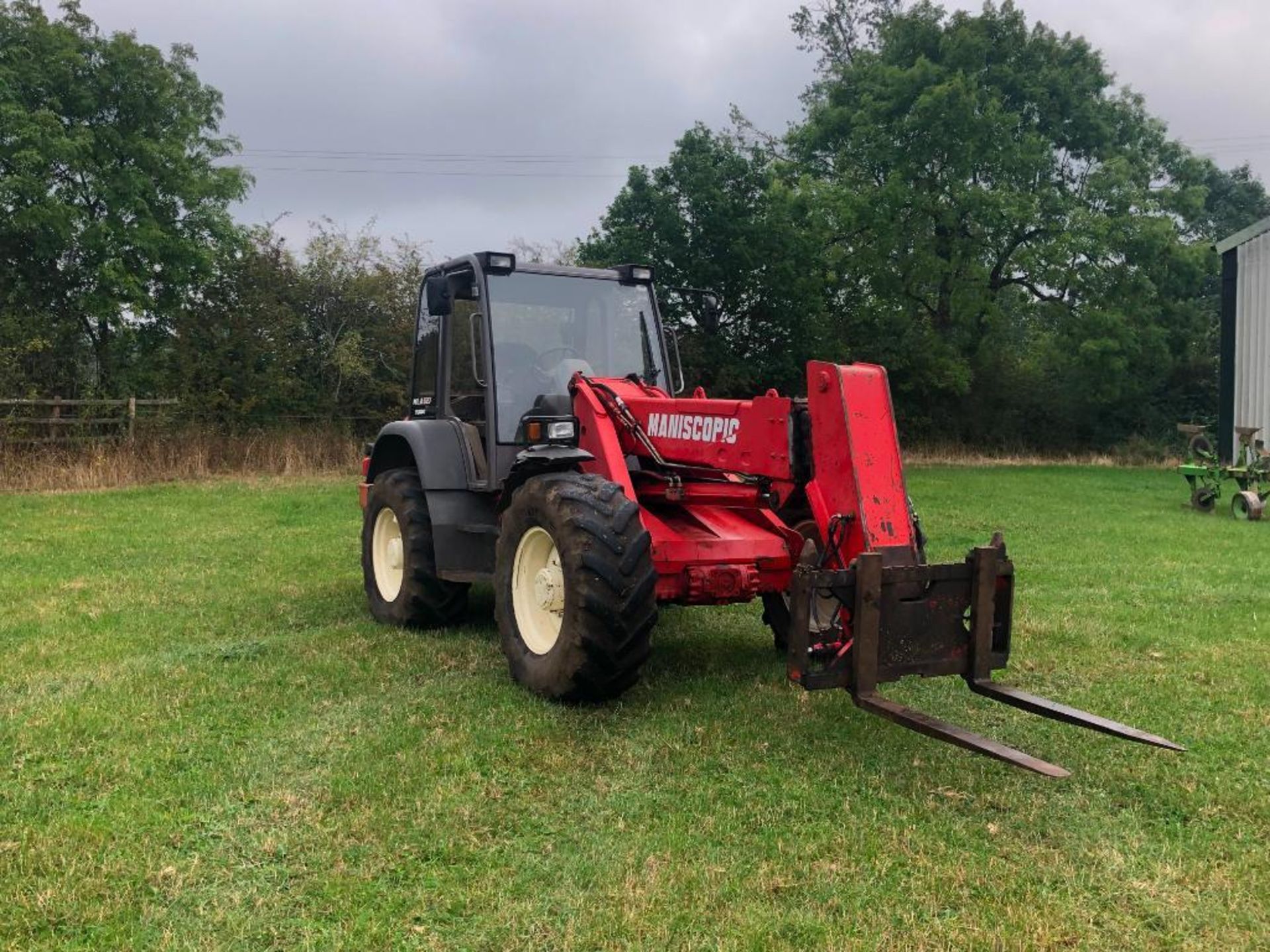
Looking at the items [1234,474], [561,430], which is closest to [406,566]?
[561,430]

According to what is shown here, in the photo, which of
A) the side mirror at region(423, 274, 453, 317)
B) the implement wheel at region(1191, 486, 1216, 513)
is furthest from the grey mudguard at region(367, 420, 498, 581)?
the implement wheel at region(1191, 486, 1216, 513)

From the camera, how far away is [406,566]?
20.2 ft

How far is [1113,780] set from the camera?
3809 mm

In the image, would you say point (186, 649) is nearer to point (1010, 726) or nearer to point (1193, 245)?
point (1010, 726)

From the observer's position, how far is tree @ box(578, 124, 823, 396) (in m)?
20.3

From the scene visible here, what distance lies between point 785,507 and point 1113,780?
5.91 ft

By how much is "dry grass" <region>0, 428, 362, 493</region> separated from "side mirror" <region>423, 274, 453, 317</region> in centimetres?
1135

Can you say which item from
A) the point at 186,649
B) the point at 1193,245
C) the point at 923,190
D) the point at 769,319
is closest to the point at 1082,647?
the point at 186,649

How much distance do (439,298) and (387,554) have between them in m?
1.91

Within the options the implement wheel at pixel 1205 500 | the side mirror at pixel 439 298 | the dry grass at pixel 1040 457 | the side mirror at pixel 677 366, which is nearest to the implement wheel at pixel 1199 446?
the implement wheel at pixel 1205 500

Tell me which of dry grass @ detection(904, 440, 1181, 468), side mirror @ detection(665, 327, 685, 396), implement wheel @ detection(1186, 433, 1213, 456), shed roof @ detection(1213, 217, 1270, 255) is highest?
shed roof @ detection(1213, 217, 1270, 255)

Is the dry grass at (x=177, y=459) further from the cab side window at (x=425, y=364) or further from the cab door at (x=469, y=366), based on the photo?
the cab door at (x=469, y=366)

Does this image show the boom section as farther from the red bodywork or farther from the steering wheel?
the steering wheel

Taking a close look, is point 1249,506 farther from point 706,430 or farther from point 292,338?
point 292,338
